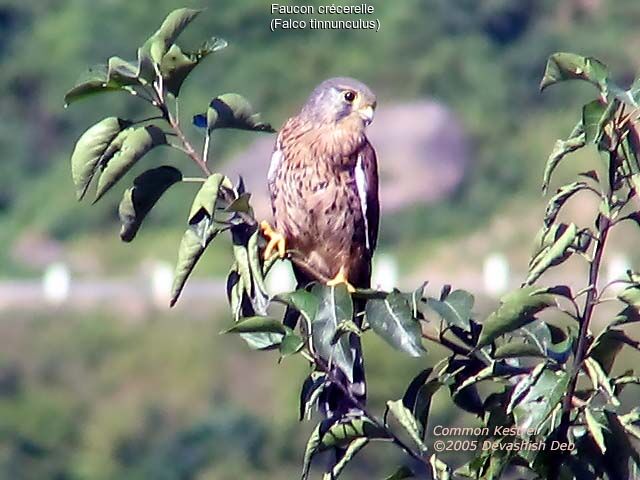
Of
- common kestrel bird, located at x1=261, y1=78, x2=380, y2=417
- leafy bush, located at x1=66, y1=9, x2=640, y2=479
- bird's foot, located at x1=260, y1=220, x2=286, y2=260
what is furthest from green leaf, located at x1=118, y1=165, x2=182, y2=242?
common kestrel bird, located at x1=261, y1=78, x2=380, y2=417

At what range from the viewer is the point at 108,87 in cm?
374

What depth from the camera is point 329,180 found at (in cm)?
554

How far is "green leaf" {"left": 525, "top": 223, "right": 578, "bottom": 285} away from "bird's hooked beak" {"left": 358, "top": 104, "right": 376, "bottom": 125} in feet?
6.17

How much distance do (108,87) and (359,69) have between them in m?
30.2

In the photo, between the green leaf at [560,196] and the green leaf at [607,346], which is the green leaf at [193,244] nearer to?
the green leaf at [560,196]

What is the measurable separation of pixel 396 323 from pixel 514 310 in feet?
0.73

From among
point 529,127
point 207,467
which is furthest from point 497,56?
point 207,467

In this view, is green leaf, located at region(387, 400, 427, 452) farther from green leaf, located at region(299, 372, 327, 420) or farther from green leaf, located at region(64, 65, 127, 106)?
green leaf, located at region(64, 65, 127, 106)

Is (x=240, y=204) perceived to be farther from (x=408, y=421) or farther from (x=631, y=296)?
(x=631, y=296)

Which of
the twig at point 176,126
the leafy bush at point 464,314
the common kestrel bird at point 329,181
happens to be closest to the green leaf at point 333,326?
the leafy bush at point 464,314

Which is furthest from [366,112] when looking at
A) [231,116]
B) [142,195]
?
[142,195]

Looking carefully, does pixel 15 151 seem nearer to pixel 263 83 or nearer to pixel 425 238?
pixel 263 83

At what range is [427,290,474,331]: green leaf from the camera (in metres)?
3.69

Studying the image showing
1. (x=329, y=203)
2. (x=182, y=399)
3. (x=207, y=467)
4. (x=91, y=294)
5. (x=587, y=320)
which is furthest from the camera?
(x=91, y=294)
